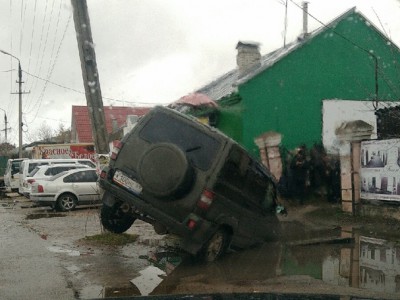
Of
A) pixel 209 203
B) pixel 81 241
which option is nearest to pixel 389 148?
pixel 209 203

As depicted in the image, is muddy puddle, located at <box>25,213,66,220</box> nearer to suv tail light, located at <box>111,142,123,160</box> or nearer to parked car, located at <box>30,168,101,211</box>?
parked car, located at <box>30,168,101,211</box>

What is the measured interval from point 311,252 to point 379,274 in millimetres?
1795

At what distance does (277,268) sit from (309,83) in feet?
32.5

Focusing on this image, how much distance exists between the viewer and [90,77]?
10.7m

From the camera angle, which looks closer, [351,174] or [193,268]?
[193,268]

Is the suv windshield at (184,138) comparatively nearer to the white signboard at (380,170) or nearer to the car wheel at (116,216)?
the car wheel at (116,216)

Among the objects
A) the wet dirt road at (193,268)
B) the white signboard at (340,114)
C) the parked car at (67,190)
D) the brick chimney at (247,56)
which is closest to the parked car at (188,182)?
the wet dirt road at (193,268)

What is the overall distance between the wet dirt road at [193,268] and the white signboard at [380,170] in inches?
63.0

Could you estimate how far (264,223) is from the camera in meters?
9.20

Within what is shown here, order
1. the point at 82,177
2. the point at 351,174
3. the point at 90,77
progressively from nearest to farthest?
1. the point at 90,77
2. the point at 351,174
3. the point at 82,177

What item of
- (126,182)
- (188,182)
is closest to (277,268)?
(188,182)

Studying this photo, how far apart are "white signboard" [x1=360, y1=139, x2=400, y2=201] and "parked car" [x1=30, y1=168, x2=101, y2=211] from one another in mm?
8202

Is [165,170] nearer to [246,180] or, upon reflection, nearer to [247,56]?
[246,180]

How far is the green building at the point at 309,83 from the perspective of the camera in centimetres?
1623
